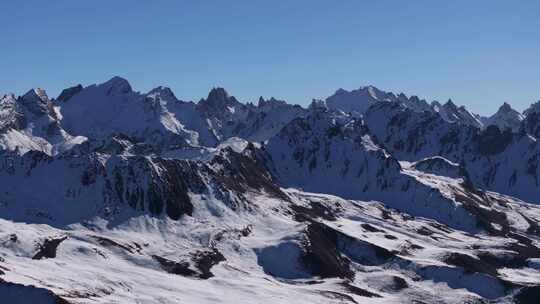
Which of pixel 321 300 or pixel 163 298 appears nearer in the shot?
pixel 163 298

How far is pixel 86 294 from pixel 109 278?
1707 cm

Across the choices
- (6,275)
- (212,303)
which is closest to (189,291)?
(212,303)

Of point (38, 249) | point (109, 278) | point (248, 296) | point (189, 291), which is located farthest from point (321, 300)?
point (38, 249)

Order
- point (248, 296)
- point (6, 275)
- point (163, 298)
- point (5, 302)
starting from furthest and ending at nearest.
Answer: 1. point (248, 296)
2. point (163, 298)
3. point (6, 275)
4. point (5, 302)

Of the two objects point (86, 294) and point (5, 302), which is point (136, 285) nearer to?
point (86, 294)

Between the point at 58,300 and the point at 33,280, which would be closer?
the point at 58,300

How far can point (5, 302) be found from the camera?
480ft

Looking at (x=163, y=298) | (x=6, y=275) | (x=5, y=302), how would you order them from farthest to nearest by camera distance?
(x=163, y=298) → (x=6, y=275) → (x=5, y=302)

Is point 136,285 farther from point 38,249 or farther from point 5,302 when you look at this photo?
point 5,302

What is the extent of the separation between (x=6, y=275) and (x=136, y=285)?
31479 mm

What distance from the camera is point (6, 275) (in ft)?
534

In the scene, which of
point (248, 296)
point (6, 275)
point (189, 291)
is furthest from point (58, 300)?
point (248, 296)


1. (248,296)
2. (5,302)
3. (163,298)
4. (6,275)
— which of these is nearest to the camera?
(5,302)

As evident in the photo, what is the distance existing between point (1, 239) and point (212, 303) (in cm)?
5424
